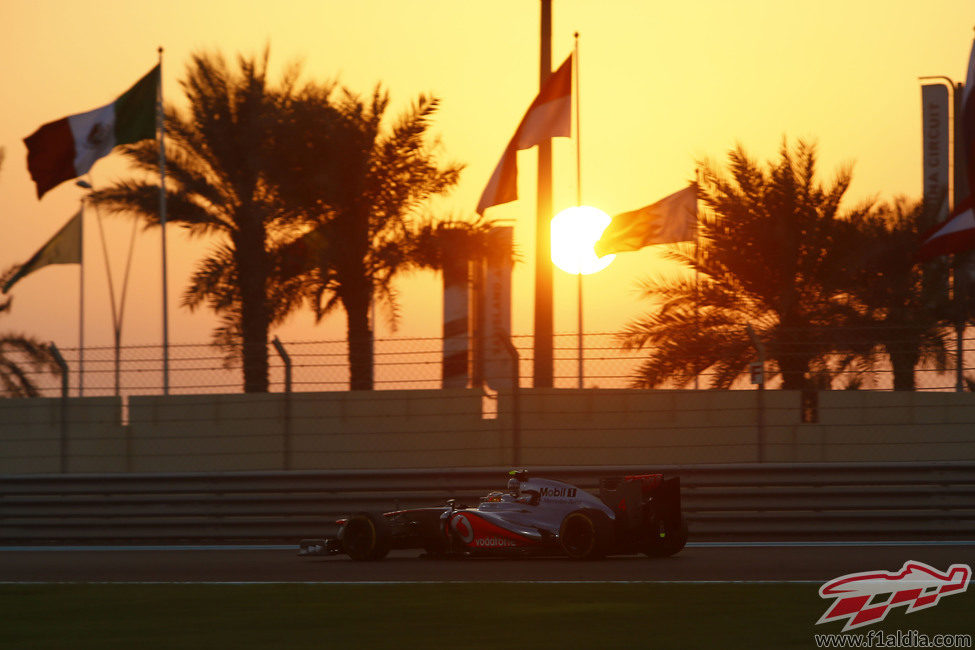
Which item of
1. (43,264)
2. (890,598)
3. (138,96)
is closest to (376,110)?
(138,96)

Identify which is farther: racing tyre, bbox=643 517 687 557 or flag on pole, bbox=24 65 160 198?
flag on pole, bbox=24 65 160 198

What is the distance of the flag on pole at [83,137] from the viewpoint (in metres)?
22.5

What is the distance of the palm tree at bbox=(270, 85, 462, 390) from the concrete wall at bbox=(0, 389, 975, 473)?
6999mm

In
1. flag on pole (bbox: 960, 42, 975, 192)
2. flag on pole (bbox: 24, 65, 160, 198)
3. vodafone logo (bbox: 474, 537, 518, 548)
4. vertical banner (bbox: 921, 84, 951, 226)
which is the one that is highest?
vertical banner (bbox: 921, 84, 951, 226)

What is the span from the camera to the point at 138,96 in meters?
22.7

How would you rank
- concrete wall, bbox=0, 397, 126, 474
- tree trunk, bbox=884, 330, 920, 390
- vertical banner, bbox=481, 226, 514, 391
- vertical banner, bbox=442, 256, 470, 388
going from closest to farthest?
vertical banner, bbox=481, 226, 514, 391, concrete wall, bbox=0, 397, 126, 474, tree trunk, bbox=884, 330, 920, 390, vertical banner, bbox=442, 256, 470, 388

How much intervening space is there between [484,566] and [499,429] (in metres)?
3.10

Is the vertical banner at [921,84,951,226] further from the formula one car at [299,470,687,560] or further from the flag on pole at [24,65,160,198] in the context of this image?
the formula one car at [299,470,687,560]

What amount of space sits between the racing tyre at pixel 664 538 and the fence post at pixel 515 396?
2.59 metres

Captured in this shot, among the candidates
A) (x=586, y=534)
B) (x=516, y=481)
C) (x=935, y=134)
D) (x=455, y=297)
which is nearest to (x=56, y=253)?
(x=455, y=297)

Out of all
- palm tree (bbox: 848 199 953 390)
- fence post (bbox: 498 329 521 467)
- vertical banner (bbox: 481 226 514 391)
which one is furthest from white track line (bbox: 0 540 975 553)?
palm tree (bbox: 848 199 953 390)

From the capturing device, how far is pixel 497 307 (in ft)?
84.9

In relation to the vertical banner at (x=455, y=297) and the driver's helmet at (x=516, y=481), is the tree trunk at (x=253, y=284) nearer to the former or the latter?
the vertical banner at (x=455, y=297)

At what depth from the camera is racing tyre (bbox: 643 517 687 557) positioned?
11094mm
